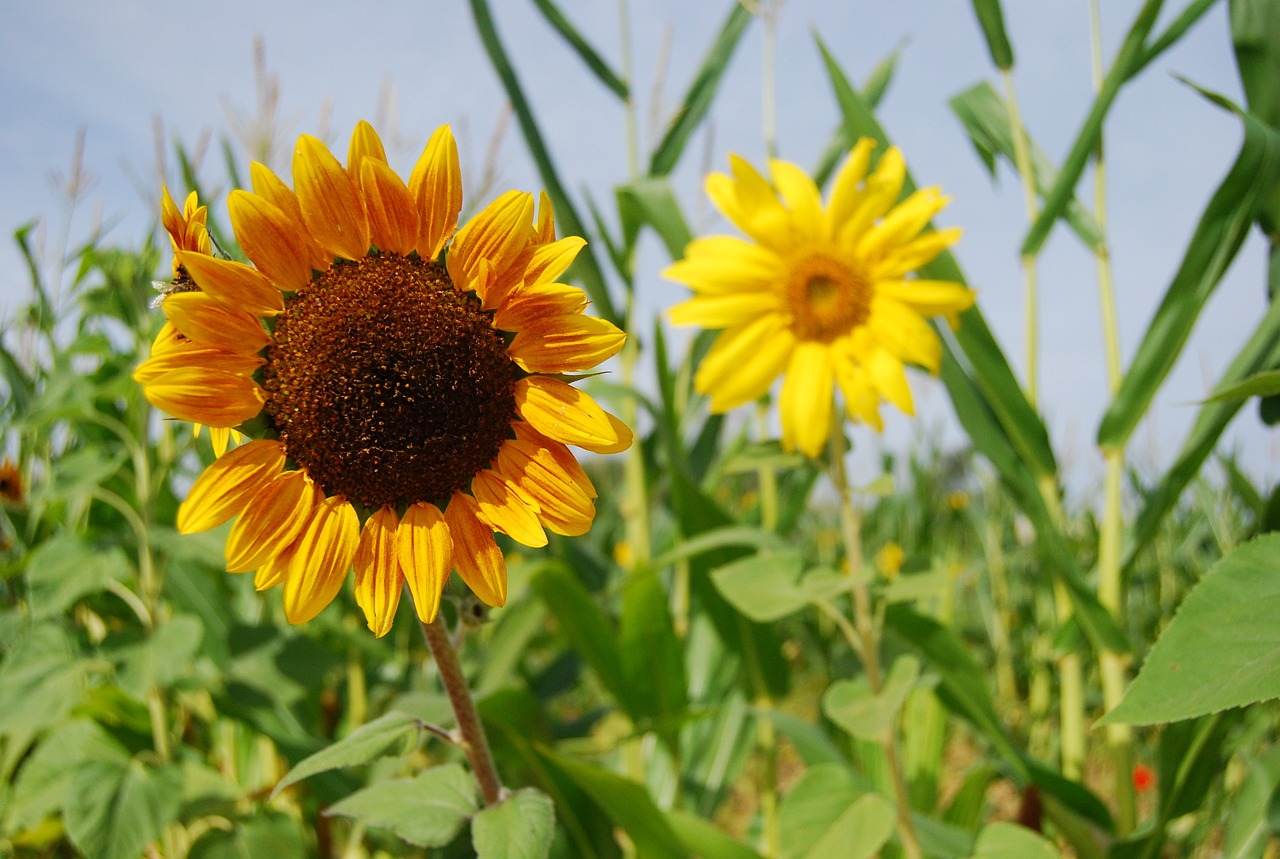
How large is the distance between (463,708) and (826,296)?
774 millimetres

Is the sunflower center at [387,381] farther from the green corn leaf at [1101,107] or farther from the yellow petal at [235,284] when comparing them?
the green corn leaf at [1101,107]

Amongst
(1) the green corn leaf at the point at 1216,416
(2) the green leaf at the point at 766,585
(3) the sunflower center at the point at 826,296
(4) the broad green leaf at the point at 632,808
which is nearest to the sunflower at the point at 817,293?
(3) the sunflower center at the point at 826,296

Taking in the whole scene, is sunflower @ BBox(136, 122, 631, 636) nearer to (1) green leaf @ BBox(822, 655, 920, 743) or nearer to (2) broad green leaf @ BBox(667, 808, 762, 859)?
(1) green leaf @ BBox(822, 655, 920, 743)

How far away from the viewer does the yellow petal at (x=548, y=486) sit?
0.75 metres

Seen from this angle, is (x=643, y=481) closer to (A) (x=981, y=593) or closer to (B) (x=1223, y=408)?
(B) (x=1223, y=408)

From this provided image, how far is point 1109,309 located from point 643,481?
0.88m

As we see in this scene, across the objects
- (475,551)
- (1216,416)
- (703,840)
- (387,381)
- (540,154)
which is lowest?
(703,840)

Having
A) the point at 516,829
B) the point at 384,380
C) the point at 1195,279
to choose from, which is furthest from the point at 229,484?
the point at 1195,279

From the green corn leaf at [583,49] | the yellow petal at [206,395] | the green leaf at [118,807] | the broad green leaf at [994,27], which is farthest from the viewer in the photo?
the green corn leaf at [583,49]

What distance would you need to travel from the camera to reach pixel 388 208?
0.73 metres

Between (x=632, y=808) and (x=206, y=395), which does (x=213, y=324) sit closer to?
(x=206, y=395)

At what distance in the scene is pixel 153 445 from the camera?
1812mm

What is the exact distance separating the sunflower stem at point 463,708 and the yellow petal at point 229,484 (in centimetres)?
18

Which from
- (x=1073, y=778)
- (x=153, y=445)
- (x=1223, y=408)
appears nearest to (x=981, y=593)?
(x=1073, y=778)
